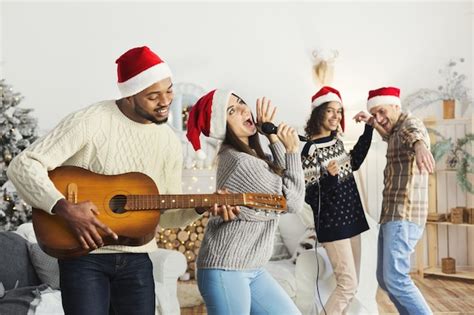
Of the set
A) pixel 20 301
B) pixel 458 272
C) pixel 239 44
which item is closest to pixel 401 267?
pixel 20 301

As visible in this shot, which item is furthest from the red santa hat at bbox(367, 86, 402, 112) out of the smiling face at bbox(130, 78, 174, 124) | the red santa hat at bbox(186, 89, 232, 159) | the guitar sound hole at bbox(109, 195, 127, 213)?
the guitar sound hole at bbox(109, 195, 127, 213)

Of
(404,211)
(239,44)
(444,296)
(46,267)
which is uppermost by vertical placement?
(239,44)

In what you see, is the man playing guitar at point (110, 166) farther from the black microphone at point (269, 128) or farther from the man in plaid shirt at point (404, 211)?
the man in plaid shirt at point (404, 211)

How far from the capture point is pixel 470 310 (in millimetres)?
4121

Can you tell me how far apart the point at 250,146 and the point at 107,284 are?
76 cm

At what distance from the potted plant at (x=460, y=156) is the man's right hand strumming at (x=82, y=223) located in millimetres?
3990

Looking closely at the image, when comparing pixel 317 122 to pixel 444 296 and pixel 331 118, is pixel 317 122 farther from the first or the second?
pixel 444 296

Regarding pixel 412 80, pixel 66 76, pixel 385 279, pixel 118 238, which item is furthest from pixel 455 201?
pixel 118 238

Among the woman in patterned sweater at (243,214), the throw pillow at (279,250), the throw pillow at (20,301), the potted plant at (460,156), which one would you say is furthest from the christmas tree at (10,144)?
the potted plant at (460,156)

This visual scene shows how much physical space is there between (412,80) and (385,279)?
305 centimetres

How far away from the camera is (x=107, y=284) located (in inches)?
71.1

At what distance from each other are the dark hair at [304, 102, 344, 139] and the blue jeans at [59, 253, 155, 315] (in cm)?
164

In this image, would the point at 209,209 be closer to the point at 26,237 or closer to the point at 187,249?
the point at 26,237

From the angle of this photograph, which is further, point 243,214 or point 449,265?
point 449,265
